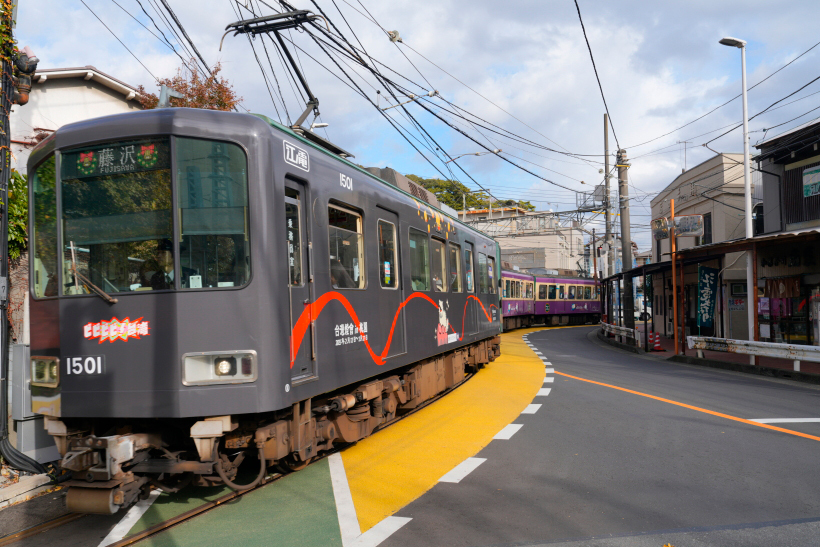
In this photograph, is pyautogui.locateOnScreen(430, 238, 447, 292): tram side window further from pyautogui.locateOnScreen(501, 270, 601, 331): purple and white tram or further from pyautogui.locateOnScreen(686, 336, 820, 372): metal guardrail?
Answer: pyautogui.locateOnScreen(501, 270, 601, 331): purple and white tram

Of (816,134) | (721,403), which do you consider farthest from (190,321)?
(816,134)

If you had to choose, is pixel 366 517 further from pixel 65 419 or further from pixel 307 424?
pixel 65 419

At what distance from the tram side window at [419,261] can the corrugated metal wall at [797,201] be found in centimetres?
1232

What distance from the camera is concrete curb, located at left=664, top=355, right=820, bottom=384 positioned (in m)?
12.0

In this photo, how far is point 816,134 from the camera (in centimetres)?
1528

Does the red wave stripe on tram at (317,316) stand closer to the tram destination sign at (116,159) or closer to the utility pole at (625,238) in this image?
the tram destination sign at (116,159)

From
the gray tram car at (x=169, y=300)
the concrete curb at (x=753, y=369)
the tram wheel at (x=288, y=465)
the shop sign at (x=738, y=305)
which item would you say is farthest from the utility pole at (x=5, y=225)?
the shop sign at (x=738, y=305)

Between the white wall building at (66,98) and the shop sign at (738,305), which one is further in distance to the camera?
the shop sign at (738,305)

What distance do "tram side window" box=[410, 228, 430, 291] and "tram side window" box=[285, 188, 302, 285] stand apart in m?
2.94

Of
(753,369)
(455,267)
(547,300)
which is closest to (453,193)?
(547,300)

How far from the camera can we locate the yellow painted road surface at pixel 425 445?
5.21m

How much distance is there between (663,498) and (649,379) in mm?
8051

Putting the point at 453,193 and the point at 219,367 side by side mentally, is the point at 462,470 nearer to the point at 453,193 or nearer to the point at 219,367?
the point at 219,367

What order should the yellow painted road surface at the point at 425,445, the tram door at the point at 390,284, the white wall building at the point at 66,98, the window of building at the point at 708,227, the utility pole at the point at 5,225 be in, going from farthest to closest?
the window of building at the point at 708,227
the white wall building at the point at 66,98
the tram door at the point at 390,284
the utility pole at the point at 5,225
the yellow painted road surface at the point at 425,445
